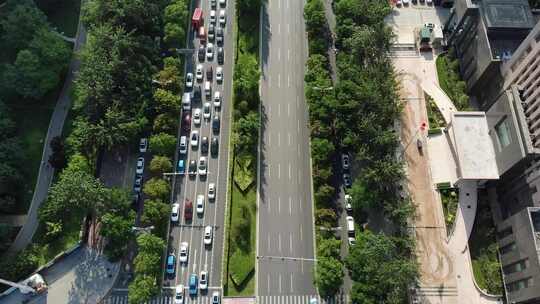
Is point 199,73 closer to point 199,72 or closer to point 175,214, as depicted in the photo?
point 199,72

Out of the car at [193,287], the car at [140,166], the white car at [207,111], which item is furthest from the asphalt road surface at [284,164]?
the car at [140,166]

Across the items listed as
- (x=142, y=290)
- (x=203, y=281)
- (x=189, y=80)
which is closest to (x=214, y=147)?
(x=189, y=80)

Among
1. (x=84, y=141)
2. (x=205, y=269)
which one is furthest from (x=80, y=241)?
(x=205, y=269)

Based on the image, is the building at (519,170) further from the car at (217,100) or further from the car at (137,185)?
the car at (137,185)

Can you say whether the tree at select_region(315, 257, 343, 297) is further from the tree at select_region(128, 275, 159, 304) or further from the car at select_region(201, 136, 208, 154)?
the car at select_region(201, 136, 208, 154)

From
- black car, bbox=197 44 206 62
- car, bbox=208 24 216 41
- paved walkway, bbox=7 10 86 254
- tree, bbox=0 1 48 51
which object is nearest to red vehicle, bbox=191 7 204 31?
car, bbox=208 24 216 41

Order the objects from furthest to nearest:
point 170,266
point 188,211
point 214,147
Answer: point 214,147
point 188,211
point 170,266
